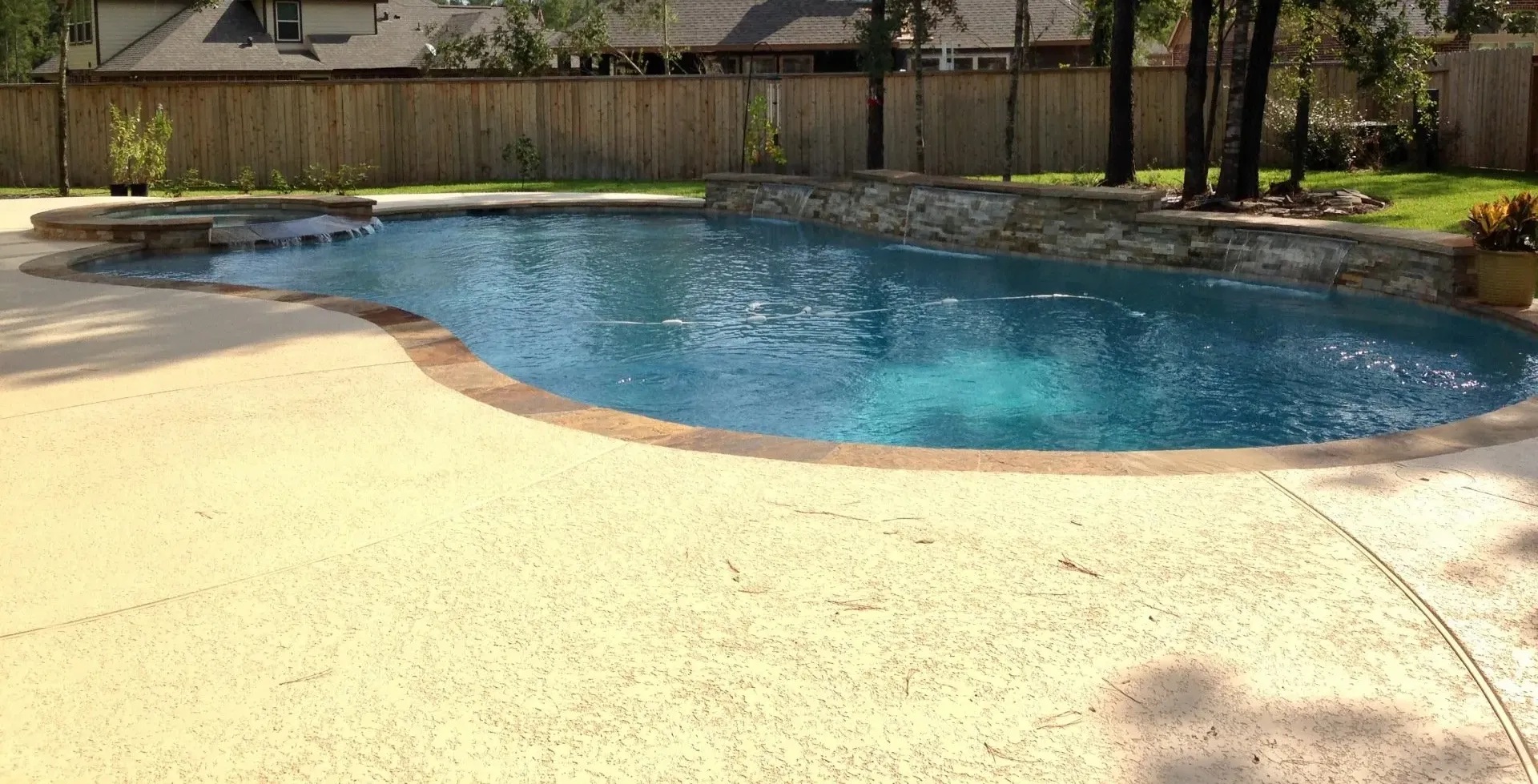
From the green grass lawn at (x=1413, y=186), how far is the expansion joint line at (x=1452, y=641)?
320 inches

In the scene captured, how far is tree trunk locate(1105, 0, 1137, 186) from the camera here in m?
15.3

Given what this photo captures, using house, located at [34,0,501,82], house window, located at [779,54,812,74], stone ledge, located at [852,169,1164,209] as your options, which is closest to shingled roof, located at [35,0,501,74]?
house, located at [34,0,501,82]

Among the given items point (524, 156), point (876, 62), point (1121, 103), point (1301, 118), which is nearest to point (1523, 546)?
point (1301, 118)

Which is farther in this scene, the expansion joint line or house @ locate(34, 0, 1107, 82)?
house @ locate(34, 0, 1107, 82)

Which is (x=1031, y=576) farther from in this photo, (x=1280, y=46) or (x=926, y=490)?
(x=1280, y=46)

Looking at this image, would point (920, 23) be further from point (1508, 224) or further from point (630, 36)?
point (630, 36)

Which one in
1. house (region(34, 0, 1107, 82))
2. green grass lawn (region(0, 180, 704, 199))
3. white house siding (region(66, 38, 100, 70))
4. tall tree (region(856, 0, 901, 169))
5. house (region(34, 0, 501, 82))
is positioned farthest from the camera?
white house siding (region(66, 38, 100, 70))

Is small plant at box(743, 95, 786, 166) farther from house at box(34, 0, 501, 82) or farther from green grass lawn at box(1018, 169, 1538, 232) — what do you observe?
house at box(34, 0, 501, 82)

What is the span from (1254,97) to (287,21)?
26.5 metres

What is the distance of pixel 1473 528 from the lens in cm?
394

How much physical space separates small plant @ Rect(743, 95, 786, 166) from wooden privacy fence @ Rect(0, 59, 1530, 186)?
292mm

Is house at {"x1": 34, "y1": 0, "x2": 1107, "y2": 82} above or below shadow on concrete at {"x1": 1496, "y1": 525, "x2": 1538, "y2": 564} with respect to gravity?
above

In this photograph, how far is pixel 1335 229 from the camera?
Answer: 32.4ft

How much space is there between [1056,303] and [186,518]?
728 centimetres
